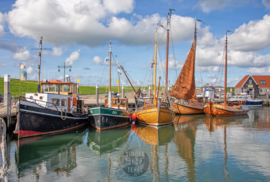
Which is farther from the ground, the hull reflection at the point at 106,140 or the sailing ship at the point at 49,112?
the sailing ship at the point at 49,112

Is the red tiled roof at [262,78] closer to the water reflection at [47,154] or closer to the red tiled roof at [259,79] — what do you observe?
the red tiled roof at [259,79]

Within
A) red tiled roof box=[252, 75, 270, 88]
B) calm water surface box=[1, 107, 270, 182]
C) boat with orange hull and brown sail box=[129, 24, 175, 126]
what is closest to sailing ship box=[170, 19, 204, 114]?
boat with orange hull and brown sail box=[129, 24, 175, 126]

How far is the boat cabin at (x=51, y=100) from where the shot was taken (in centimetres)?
1739

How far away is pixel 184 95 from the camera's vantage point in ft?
114

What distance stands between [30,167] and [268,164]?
12.0 meters

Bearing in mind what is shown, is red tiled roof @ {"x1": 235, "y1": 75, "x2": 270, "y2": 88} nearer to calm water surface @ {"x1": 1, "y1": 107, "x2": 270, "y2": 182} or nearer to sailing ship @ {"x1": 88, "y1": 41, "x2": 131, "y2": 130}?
calm water surface @ {"x1": 1, "y1": 107, "x2": 270, "y2": 182}

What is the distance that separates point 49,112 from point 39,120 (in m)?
0.92

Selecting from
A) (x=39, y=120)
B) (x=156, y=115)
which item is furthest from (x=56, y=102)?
(x=156, y=115)

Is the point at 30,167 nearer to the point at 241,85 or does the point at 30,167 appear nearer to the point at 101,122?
the point at 101,122

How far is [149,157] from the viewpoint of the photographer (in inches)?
473

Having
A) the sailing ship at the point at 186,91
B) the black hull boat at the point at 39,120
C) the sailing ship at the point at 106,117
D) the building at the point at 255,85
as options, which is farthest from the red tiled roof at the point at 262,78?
the black hull boat at the point at 39,120

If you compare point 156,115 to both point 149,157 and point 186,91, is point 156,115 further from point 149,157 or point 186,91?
→ point 186,91

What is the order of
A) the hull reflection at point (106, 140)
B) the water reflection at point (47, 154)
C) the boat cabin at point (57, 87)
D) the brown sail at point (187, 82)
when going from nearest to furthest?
the water reflection at point (47, 154)
the hull reflection at point (106, 140)
the boat cabin at point (57, 87)
the brown sail at point (187, 82)

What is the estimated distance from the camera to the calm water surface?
370 inches
